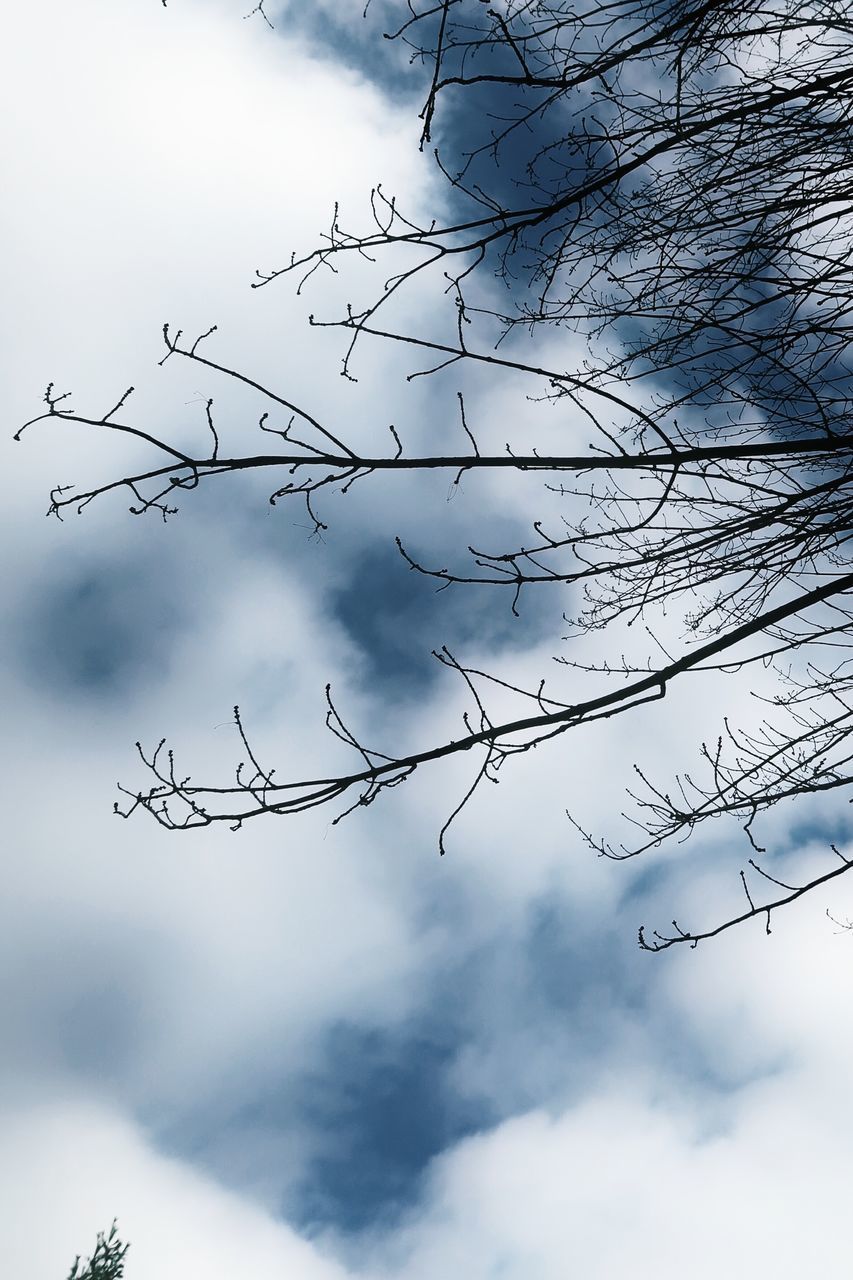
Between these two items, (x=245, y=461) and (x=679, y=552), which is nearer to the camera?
(x=245, y=461)

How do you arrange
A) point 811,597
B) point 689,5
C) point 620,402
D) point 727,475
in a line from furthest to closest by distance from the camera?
point 727,475 < point 689,5 < point 811,597 < point 620,402

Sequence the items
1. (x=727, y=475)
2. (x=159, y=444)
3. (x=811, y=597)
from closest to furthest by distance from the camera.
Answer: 1. (x=159, y=444)
2. (x=811, y=597)
3. (x=727, y=475)

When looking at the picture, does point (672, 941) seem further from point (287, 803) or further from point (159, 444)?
point (159, 444)

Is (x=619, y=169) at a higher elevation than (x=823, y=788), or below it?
higher

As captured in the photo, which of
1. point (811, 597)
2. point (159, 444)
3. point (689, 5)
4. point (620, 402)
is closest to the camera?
point (159, 444)

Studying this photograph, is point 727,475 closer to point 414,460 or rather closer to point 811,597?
point 811,597

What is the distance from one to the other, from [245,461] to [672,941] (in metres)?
2.09

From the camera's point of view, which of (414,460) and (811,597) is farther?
(811,597)

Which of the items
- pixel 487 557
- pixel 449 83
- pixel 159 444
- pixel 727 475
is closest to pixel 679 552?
pixel 727 475

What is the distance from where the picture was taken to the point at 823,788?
2.91m

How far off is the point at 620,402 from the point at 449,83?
1.01 meters

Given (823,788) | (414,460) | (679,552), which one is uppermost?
(679,552)

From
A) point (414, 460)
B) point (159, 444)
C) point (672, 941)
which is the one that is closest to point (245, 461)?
point (159, 444)

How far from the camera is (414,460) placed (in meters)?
2.29
